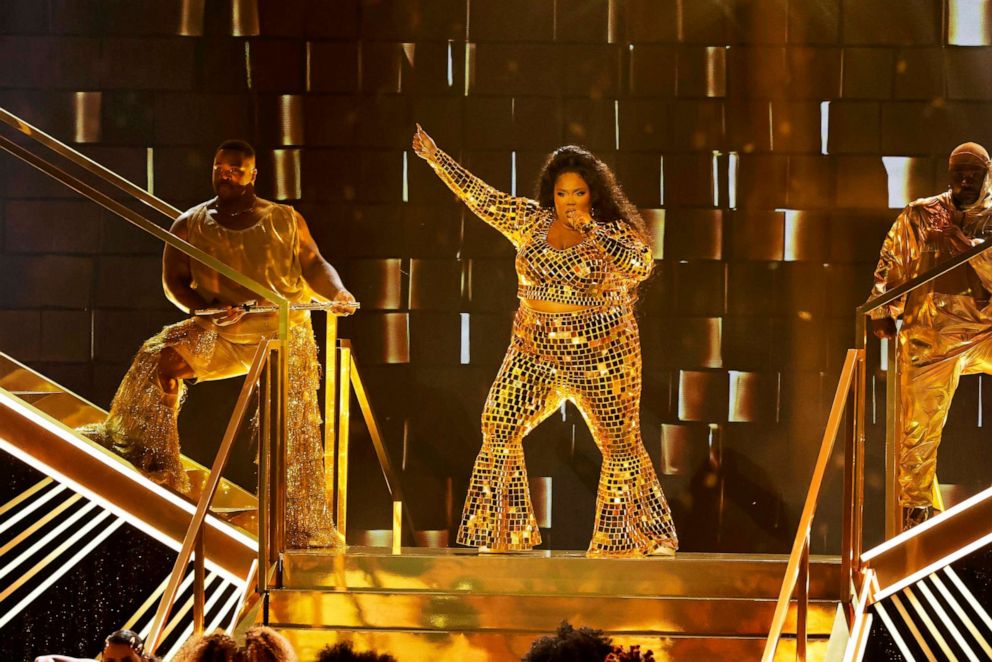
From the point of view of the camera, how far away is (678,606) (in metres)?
4.91

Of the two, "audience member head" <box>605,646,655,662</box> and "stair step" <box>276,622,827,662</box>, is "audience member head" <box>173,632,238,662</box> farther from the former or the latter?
"stair step" <box>276,622,827,662</box>

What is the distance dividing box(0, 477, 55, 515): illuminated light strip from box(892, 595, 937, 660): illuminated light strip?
2855mm

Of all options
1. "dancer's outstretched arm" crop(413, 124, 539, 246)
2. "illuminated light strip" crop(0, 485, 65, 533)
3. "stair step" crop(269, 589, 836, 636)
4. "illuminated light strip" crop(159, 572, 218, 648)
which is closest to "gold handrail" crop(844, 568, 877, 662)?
"stair step" crop(269, 589, 836, 636)

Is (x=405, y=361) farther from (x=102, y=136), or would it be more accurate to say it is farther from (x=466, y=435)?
(x=102, y=136)

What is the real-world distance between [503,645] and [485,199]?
1770mm

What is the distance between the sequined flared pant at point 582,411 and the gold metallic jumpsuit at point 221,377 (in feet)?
1.90

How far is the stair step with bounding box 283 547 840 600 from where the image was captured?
16.7ft

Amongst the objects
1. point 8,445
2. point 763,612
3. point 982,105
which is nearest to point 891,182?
point 982,105

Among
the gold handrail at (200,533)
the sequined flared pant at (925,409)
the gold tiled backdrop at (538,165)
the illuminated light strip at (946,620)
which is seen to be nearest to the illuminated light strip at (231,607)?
the gold handrail at (200,533)

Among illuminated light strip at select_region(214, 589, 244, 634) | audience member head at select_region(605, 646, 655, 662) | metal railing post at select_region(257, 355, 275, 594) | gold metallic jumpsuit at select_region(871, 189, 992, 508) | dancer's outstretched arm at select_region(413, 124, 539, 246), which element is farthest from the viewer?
dancer's outstretched arm at select_region(413, 124, 539, 246)

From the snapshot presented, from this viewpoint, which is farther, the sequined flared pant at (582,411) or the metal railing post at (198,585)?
the sequined flared pant at (582,411)

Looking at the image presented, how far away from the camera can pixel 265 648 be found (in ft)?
11.0

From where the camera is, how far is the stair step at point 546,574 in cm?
509

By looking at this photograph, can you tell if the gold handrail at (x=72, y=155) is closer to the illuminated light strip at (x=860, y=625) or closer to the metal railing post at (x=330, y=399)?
the metal railing post at (x=330, y=399)
